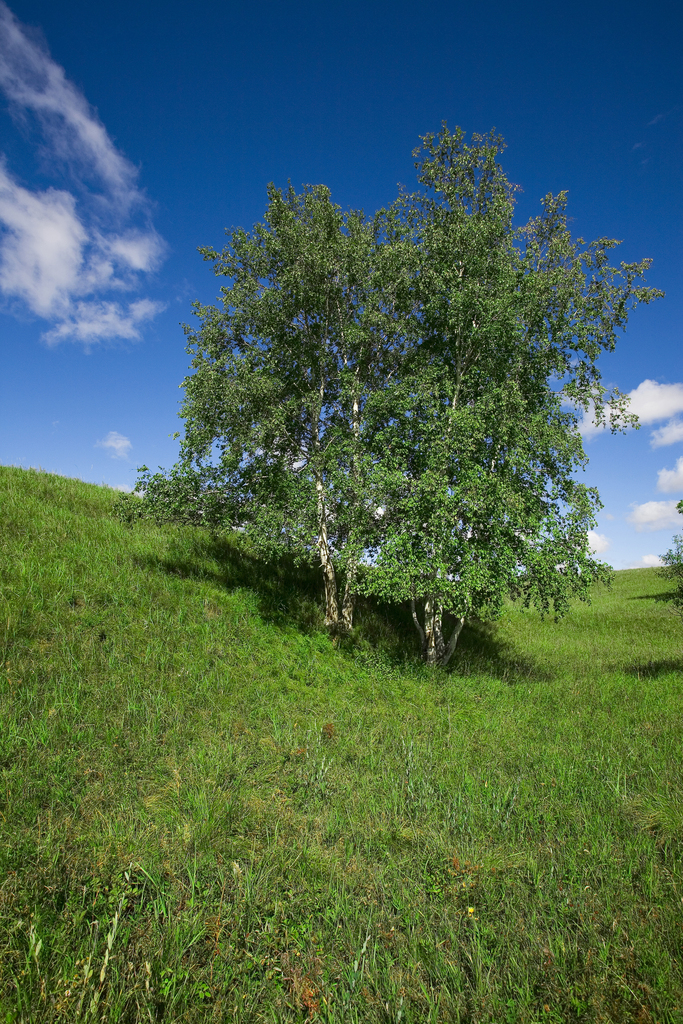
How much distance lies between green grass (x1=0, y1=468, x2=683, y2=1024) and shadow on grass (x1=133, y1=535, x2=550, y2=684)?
125 cm

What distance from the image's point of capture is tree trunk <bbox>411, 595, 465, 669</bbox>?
46.3ft

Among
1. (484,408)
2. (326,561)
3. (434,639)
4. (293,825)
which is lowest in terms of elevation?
(293,825)

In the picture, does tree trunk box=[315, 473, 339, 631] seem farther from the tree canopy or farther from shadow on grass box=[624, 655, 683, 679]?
shadow on grass box=[624, 655, 683, 679]

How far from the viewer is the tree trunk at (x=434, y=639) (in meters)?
14.1

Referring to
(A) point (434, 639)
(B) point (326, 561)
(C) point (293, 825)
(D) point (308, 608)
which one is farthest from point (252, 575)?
(C) point (293, 825)

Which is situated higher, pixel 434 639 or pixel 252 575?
pixel 252 575

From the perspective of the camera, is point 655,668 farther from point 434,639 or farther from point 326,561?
point 326,561

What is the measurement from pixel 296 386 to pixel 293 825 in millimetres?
13078

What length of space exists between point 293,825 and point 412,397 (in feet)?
36.9

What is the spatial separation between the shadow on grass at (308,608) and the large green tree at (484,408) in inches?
45.2

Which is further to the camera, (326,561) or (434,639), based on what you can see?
(434,639)

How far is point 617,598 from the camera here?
101 ft

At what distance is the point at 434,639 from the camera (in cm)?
1468

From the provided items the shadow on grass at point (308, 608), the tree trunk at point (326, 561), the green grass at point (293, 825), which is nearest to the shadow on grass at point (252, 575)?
the shadow on grass at point (308, 608)
